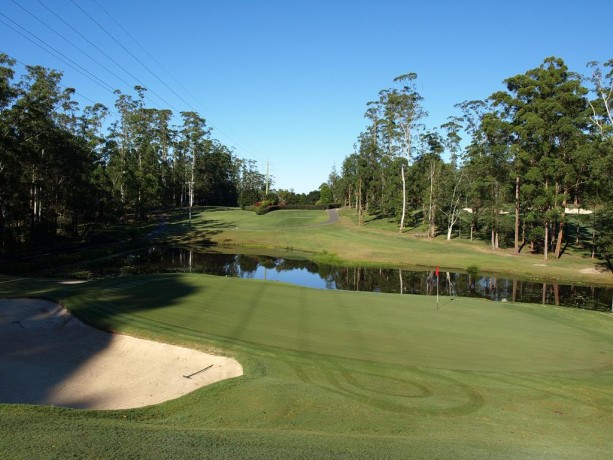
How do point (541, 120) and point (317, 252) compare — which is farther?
point (317, 252)

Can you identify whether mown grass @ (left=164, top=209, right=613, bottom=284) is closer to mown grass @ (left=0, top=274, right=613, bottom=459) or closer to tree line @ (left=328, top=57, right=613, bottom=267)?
tree line @ (left=328, top=57, right=613, bottom=267)

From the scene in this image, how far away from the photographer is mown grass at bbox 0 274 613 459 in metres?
5.40

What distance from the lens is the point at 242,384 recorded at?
836 cm

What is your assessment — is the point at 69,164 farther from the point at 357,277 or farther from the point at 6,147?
the point at 357,277

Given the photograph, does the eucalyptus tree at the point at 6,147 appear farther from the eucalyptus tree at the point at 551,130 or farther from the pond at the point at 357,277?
the eucalyptus tree at the point at 551,130

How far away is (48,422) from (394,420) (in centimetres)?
509

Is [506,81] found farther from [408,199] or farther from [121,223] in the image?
[121,223]

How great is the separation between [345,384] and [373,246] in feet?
137

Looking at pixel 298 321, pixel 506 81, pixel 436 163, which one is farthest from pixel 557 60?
pixel 298 321

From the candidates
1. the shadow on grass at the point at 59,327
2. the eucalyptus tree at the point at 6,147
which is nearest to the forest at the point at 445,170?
the eucalyptus tree at the point at 6,147

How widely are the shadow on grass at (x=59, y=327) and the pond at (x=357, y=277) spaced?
55.3ft

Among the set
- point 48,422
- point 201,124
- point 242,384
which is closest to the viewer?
point 48,422

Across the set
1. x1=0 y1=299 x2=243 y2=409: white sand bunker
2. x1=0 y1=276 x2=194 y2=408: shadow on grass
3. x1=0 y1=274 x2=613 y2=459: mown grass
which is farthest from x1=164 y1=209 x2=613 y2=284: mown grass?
x1=0 y1=299 x2=243 y2=409: white sand bunker

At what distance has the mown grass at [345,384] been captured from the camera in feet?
17.7
